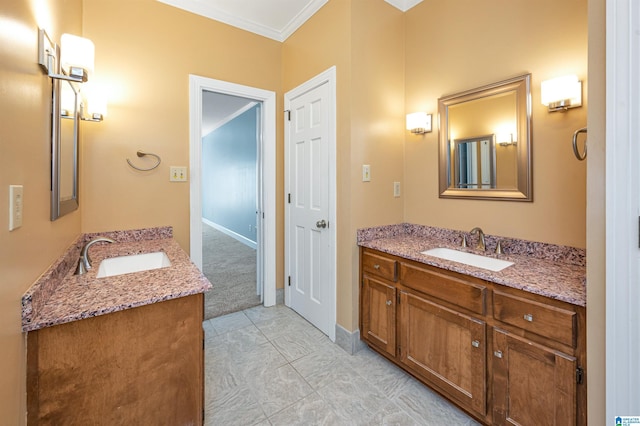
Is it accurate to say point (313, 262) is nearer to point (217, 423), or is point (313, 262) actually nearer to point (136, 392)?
point (217, 423)

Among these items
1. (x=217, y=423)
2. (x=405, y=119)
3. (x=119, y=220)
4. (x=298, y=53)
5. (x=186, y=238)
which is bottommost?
(x=217, y=423)

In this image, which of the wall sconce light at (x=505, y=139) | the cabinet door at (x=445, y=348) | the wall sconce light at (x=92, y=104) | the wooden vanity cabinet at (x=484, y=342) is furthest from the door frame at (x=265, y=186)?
the wall sconce light at (x=505, y=139)

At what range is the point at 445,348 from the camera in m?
1.63

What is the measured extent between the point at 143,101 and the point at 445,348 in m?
2.74

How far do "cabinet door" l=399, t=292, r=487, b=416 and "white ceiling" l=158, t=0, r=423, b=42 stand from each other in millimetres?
2368

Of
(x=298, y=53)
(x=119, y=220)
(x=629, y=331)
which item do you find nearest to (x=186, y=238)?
(x=119, y=220)

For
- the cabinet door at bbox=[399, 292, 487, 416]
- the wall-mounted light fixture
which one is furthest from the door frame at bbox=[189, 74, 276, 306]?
the cabinet door at bbox=[399, 292, 487, 416]

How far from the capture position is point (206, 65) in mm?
2557

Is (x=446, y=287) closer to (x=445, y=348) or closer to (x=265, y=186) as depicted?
(x=445, y=348)

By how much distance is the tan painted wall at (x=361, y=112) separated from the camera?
2.13m

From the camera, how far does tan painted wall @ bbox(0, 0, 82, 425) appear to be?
0.77 metres

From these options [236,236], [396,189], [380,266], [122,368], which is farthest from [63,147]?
[236,236]

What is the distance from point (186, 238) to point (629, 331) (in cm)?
268

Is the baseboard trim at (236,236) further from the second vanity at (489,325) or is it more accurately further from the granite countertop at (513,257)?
the second vanity at (489,325)
